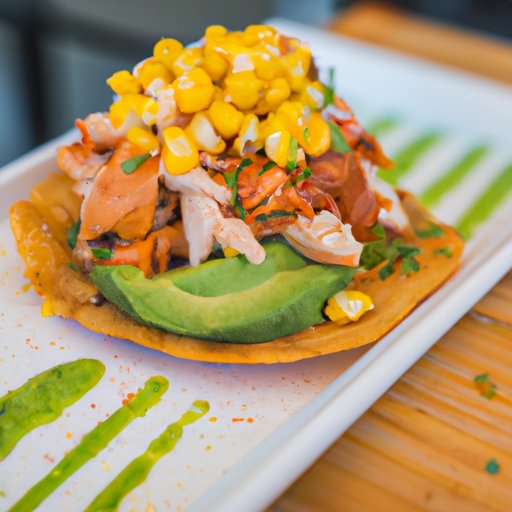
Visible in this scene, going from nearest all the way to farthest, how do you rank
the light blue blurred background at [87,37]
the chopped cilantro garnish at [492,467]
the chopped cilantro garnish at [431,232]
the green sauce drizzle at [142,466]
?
the green sauce drizzle at [142,466]
the chopped cilantro garnish at [492,467]
the chopped cilantro garnish at [431,232]
the light blue blurred background at [87,37]

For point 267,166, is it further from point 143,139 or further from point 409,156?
point 409,156

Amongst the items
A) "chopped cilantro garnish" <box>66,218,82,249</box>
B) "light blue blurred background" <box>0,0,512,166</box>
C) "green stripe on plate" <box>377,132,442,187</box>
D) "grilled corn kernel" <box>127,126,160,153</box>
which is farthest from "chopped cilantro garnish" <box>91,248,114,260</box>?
"light blue blurred background" <box>0,0,512,166</box>

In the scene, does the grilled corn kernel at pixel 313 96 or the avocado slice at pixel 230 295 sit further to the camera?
the grilled corn kernel at pixel 313 96

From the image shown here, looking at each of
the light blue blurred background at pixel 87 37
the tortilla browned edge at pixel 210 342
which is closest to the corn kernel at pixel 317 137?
the tortilla browned edge at pixel 210 342

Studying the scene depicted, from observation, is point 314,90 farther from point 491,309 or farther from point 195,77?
point 491,309

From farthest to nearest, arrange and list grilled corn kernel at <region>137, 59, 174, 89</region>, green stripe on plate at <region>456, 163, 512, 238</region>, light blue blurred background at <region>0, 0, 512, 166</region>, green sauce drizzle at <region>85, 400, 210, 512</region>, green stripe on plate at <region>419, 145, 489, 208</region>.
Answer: light blue blurred background at <region>0, 0, 512, 166</region>, green stripe on plate at <region>419, 145, 489, 208</region>, green stripe on plate at <region>456, 163, 512, 238</region>, grilled corn kernel at <region>137, 59, 174, 89</region>, green sauce drizzle at <region>85, 400, 210, 512</region>

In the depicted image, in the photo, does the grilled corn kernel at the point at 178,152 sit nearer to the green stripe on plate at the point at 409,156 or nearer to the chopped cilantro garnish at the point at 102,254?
the chopped cilantro garnish at the point at 102,254

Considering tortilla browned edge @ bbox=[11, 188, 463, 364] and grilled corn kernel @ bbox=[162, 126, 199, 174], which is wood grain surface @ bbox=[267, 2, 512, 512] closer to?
tortilla browned edge @ bbox=[11, 188, 463, 364]
